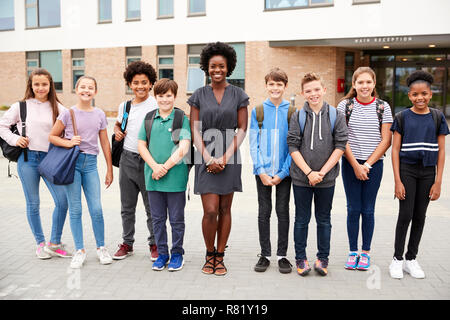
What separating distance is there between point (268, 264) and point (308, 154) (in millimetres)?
1150

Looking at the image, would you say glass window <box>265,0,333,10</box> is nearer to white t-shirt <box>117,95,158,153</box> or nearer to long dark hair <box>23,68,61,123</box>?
white t-shirt <box>117,95,158,153</box>

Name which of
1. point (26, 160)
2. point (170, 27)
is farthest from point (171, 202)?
point (170, 27)

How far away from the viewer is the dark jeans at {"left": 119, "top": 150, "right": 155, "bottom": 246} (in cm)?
466

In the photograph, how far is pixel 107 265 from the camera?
15.1 feet

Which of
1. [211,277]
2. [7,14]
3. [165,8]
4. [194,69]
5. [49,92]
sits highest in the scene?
[7,14]

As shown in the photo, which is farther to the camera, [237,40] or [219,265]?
[237,40]

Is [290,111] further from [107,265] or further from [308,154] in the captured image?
[107,265]

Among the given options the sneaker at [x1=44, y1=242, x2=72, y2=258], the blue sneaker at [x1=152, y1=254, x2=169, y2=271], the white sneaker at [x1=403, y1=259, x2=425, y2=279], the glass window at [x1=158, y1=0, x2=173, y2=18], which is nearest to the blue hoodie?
the blue sneaker at [x1=152, y1=254, x2=169, y2=271]

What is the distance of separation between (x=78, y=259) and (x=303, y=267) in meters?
2.15

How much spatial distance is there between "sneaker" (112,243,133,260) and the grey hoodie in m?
1.92

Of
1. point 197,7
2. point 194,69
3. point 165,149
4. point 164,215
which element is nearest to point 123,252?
point 164,215

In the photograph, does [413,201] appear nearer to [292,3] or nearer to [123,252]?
[123,252]

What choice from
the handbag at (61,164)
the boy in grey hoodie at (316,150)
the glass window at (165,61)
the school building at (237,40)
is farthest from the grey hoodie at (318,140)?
the glass window at (165,61)

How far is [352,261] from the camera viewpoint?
4.53 meters
